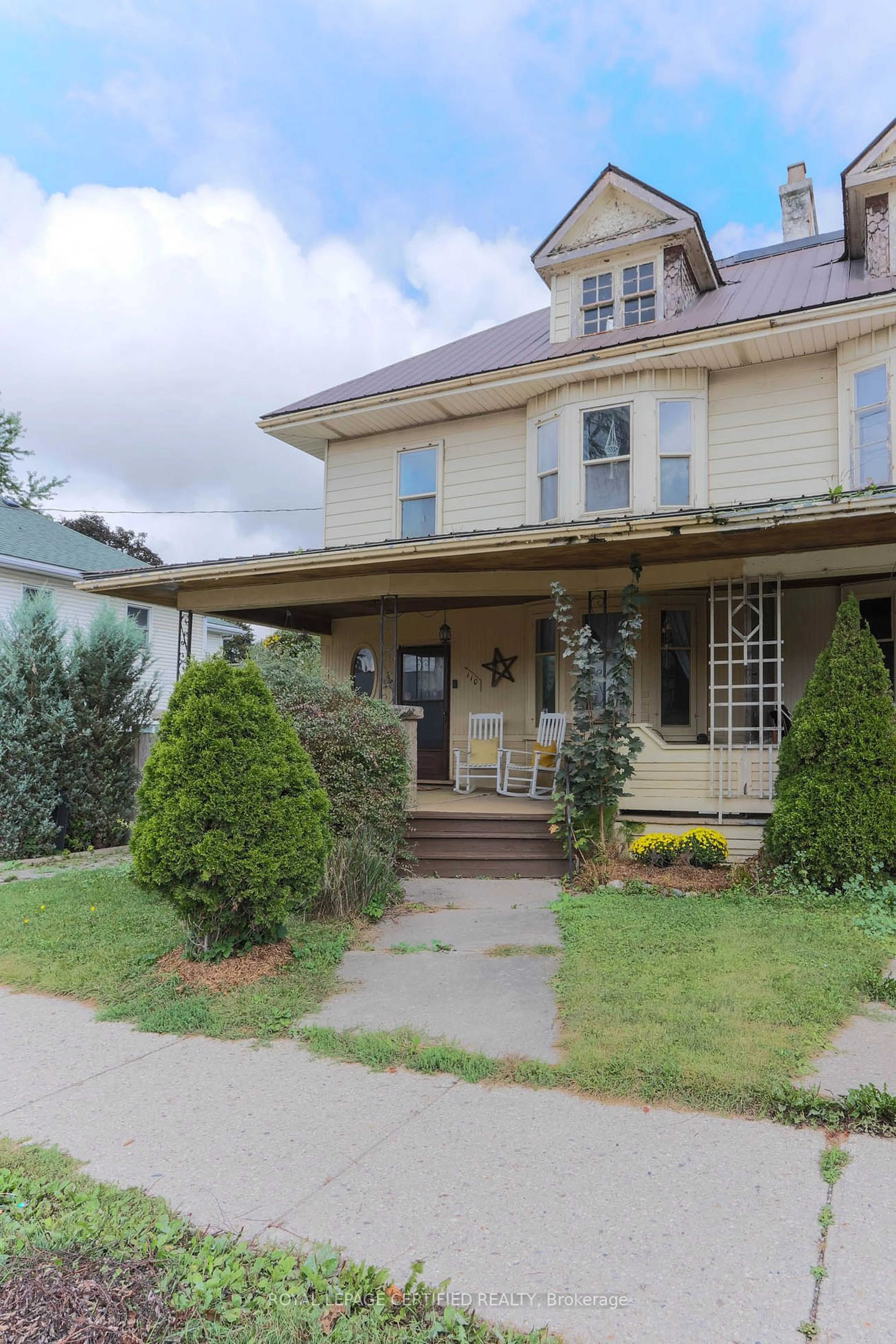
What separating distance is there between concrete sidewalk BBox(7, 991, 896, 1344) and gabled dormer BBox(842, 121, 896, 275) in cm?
1032

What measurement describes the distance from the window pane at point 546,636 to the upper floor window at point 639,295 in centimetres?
413

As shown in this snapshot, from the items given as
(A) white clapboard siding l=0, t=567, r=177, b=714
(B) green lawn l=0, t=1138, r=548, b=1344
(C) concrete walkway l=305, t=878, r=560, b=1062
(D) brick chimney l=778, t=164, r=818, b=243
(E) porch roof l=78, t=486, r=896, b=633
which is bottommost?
(C) concrete walkway l=305, t=878, r=560, b=1062

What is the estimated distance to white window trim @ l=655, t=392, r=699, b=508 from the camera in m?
9.91

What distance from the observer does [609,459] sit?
10.2m

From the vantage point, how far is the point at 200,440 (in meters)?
34.6

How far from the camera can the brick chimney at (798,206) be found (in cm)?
1369

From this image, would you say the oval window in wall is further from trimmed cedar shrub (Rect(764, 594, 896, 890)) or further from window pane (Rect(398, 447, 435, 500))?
trimmed cedar shrub (Rect(764, 594, 896, 890))

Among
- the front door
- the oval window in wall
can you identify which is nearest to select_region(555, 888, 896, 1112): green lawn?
the front door

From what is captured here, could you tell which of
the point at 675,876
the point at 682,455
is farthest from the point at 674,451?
the point at 675,876

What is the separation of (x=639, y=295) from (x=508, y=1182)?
10.9 meters

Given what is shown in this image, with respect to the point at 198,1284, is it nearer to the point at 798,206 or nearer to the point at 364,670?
the point at 364,670

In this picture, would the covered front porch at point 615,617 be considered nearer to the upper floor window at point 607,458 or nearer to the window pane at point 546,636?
the window pane at point 546,636

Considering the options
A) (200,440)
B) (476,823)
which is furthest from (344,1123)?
(200,440)

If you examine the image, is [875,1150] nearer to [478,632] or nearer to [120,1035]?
[120,1035]
